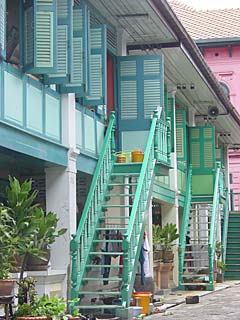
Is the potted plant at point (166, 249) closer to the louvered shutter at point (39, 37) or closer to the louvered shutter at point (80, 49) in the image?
the louvered shutter at point (80, 49)

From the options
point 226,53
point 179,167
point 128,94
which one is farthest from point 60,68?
point 226,53

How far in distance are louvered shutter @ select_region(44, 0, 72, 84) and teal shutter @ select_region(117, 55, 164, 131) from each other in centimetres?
392

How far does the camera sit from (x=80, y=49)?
1338 centimetres

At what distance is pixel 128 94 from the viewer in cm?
1648

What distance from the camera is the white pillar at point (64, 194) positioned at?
43.1 ft

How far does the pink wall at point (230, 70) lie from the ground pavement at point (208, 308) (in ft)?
62.6

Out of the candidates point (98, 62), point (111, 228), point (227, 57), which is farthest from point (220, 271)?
point (227, 57)

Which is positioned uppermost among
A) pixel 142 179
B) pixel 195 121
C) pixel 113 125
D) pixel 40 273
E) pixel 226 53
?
pixel 226 53

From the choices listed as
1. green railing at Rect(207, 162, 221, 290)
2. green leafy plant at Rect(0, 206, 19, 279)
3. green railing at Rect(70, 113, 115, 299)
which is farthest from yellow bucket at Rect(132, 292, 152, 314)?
green railing at Rect(207, 162, 221, 290)

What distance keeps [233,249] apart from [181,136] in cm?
613

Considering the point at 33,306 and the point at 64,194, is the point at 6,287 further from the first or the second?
the point at 64,194

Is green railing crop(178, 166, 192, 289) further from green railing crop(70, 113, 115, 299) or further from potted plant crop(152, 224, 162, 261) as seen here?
green railing crop(70, 113, 115, 299)

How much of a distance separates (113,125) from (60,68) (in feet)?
10.4

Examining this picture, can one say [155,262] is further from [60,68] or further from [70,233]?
[60,68]
